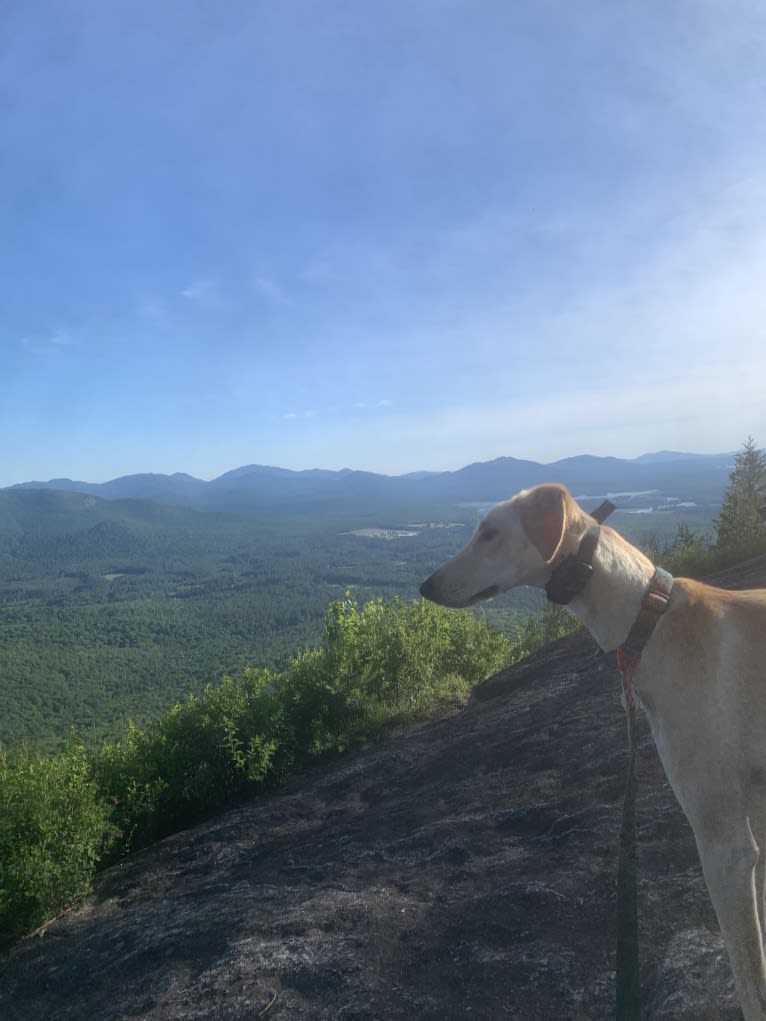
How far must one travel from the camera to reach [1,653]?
73875 mm

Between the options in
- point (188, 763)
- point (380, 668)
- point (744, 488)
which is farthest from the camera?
point (744, 488)

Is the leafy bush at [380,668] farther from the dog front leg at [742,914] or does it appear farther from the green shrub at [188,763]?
the dog front leg at [742,914]

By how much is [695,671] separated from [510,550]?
0.87m

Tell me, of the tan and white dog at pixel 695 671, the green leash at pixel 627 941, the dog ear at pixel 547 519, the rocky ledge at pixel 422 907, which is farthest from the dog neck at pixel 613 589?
the rocky ledge at pixel 422 907

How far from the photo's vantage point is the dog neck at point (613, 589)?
2611 mm

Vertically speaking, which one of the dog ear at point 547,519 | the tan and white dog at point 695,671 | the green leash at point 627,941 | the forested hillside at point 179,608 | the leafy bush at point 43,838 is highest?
the dog ear at point 547,519

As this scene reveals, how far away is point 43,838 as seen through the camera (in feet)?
18.0

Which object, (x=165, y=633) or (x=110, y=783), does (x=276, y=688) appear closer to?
(x=110, y=783)

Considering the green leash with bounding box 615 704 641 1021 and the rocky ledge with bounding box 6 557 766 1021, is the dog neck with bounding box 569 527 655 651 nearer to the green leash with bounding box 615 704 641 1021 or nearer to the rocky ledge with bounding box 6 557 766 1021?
the green leash with bounding box 615 704 641 1021

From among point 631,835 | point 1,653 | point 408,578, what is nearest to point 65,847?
point 631,835

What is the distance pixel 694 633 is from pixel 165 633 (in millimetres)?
99813

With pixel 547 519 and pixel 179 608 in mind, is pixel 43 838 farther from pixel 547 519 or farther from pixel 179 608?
pixel 179 608

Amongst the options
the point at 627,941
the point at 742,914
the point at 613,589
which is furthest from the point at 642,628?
the point at 627,941

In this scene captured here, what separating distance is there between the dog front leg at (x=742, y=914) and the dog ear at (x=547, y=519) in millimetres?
1206
